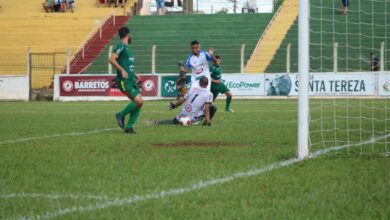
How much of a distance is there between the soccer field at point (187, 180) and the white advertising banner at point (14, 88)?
990 inches

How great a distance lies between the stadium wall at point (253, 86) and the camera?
99.5 ft

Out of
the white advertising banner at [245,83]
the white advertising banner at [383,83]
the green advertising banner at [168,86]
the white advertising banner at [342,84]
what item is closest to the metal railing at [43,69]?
the green advertising banner at [168,86]

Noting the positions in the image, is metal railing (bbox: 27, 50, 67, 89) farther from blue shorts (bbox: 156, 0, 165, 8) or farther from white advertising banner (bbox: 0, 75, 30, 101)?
blue shorts (bbox: 156, 0, 165, 8)

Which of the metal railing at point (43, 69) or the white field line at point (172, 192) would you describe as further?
the metal railing at point (43, 69)

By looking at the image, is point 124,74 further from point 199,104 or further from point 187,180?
point 187,180

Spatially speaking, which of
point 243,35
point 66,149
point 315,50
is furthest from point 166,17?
point 66,149

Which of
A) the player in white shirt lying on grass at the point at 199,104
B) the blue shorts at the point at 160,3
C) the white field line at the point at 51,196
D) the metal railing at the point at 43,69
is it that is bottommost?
the white field line at the point at 51,196

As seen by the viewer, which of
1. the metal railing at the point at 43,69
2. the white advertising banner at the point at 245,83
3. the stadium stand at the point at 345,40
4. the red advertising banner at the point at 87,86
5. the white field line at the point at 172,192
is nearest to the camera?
the white field line at the point at 172,192

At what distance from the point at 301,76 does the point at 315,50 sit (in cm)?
2795

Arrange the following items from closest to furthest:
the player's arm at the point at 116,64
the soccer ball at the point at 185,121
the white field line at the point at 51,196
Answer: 1. the white field line at the point at 51,196
2. the player's arm at the point at 116,64
3. the soccer ball at the point at 185,121

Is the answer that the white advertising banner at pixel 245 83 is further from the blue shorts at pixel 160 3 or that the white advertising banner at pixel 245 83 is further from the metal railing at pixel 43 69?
the blue shorts at pixel 160 3

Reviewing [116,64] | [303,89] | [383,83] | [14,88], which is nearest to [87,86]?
[14,88]

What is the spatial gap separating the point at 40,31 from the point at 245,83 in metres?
14.8

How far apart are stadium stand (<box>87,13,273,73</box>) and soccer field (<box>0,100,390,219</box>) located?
26.1 meters
